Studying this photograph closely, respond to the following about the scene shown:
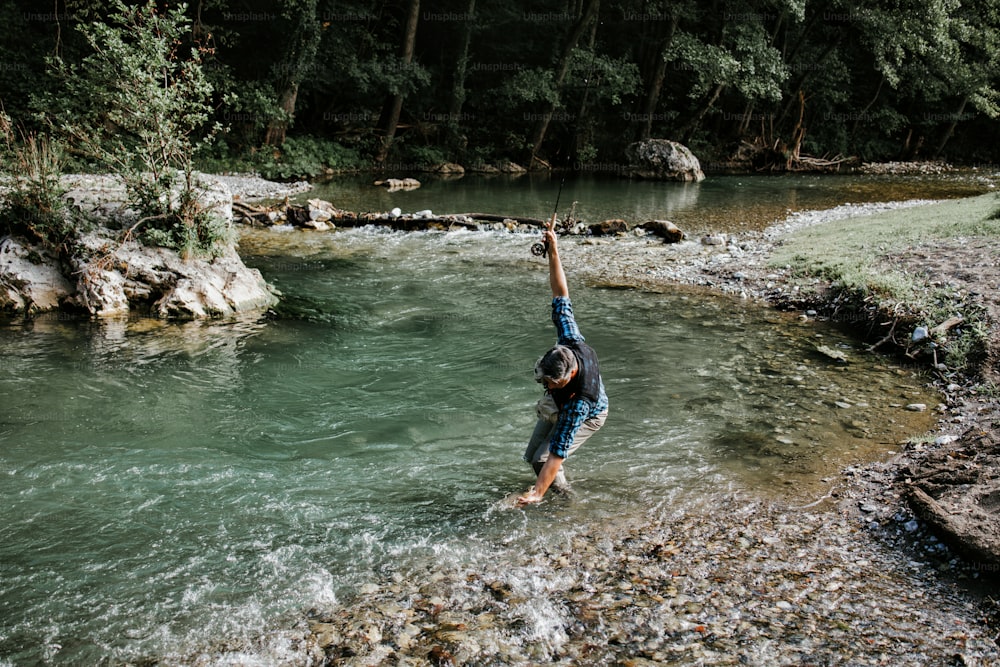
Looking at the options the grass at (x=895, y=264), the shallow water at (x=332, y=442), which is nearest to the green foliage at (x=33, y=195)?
the shallow water at (x=332, y=442)

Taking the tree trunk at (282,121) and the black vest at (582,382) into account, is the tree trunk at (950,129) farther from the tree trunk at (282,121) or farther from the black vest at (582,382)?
the black vest at (582,382)

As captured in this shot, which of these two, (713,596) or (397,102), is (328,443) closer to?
(713,596)

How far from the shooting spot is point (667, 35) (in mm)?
32344

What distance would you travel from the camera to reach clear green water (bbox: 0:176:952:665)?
471cm

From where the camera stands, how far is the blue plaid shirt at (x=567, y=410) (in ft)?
16.9

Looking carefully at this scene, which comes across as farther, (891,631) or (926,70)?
(926,70)

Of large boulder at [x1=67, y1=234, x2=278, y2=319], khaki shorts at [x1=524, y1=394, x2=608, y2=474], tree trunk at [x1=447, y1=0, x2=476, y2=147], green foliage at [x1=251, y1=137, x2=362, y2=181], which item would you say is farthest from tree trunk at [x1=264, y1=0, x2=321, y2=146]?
khaki shorts at [x1=524, y1=394, x2=608, y2=474]

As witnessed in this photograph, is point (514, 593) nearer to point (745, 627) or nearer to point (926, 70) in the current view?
point (745, 627)

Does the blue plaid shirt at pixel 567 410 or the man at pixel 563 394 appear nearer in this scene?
the man at pixel 563 394

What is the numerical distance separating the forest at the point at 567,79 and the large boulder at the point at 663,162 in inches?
98.7

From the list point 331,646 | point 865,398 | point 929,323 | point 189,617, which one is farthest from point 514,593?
point 929,323

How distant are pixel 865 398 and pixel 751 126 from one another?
112 feet

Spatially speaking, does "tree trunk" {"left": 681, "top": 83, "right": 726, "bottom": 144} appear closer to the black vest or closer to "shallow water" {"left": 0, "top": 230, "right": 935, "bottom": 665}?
"shallow water" {"left": 0, "top": 230, "right": 935, "bottom": 665}

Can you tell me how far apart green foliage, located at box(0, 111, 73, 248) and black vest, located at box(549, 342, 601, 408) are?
32.1 ft
